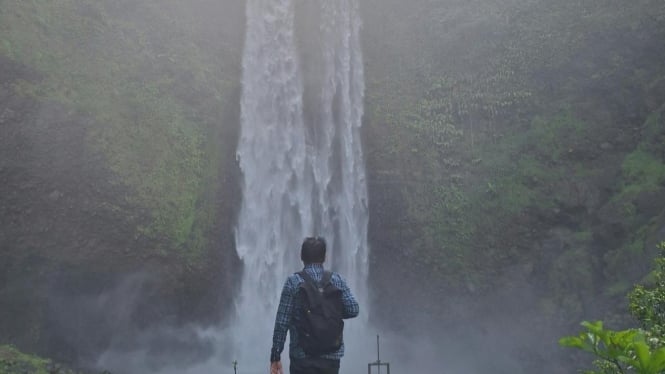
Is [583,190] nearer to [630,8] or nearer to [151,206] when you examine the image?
[630,8]

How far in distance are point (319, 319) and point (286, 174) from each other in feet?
60.5

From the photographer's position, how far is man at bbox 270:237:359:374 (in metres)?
4.28

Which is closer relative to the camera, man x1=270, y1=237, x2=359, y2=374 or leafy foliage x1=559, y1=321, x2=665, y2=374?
leafy foliage x1=559, y1=321, x2=665, y2=374

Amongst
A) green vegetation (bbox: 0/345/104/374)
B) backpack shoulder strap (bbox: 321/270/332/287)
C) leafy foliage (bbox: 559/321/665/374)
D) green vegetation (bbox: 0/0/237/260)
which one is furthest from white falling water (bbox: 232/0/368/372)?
leafy foliage (bbox: 559/321/665/374)

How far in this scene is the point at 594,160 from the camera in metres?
20.4

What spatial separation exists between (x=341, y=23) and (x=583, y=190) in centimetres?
1439

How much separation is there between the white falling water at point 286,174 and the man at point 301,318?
50.8 feet

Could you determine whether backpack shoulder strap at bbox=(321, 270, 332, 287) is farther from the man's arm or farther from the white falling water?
the white falling water

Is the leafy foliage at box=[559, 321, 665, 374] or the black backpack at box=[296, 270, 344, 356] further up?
the black backpack at box=[296, 270, 344, 356]

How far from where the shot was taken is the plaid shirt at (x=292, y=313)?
4359 millimetres

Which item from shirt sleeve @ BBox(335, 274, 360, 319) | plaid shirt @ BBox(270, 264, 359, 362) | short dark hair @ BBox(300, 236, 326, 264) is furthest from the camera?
short dark hair @ BBox(300, 236, 326, 264)

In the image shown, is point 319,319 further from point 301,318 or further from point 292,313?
point 292,313

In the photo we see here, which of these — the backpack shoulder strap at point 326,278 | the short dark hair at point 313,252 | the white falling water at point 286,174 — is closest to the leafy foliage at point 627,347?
the backpack shoulder strap at point 326,278

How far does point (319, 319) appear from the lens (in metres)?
4.27
